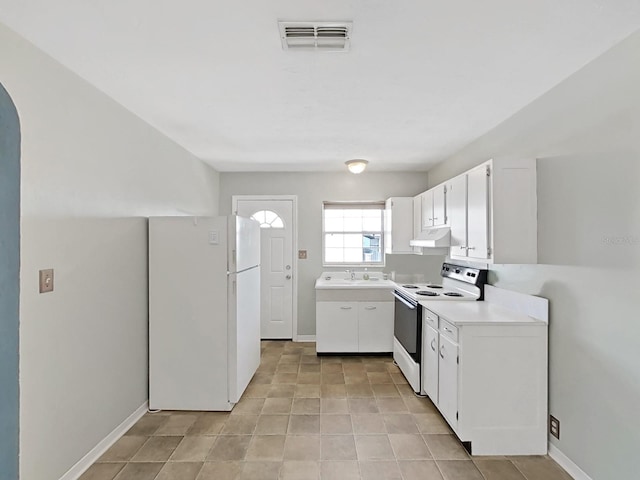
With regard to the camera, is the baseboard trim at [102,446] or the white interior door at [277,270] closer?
the baseboard trim at [102,446]

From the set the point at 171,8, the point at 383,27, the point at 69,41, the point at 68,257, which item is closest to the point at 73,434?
the point at 68,257

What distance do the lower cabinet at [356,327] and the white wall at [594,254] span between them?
197cm

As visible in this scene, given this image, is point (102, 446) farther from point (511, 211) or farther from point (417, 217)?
point (417, 217)

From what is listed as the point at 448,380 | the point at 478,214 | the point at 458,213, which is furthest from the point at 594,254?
the point at 448,380

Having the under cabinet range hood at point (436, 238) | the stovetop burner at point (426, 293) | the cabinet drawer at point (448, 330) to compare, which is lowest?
the cabinet drawer at point (448, 330)

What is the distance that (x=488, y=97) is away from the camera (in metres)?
2.35

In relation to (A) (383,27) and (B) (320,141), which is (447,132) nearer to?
(B) (320,141)

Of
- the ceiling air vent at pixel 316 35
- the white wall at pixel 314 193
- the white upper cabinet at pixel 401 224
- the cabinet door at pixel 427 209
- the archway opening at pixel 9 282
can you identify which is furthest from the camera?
the white wall at pixel 314 193

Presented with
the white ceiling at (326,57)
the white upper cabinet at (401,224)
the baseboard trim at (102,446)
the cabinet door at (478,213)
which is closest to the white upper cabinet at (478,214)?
the cabinet door at (478,213)

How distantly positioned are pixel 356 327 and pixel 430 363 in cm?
133

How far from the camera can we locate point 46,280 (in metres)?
1.83

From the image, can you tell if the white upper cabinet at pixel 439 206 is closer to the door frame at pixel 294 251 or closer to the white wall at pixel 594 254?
the white wall at pixel 594 254

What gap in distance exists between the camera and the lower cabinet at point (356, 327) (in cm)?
411

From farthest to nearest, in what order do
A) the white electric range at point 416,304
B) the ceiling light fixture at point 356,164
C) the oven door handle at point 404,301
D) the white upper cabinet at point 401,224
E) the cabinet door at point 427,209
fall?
the white upper cabinet at point 401,224
the ceiling light fixture at point 356,164
the cabinet door at point 427,209
the oven door handle at point 404,301
the white electric range at point 416,304
